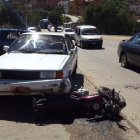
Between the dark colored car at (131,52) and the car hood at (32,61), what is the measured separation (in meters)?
4.19

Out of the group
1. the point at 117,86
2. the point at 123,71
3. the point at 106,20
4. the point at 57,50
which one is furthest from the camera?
the point at 106,20

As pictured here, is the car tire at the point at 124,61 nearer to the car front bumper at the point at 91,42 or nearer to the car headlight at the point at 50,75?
the car headlight at the point at 50,75

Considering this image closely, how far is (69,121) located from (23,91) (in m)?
1.05

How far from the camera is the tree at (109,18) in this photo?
192ft

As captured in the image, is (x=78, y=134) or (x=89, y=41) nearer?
(x=78, y=134)

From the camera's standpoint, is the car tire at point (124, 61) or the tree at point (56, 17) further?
the tree at point (56, 17)

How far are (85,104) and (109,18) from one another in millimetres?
54721

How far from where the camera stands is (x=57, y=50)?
7422 mm

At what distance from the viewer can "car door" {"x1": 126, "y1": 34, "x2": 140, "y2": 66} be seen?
1048 cm

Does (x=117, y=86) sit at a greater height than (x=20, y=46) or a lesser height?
lesser

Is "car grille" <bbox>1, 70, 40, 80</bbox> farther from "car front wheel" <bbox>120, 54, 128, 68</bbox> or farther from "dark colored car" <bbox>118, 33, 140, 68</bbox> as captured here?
"car front wheel" <bbox>120, 54, 128, 68</bbox>

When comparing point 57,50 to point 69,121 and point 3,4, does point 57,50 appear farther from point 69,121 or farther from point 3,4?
point 3,4

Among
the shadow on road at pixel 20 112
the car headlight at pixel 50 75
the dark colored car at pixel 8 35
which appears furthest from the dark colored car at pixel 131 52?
the car headlight at pixel 50 75

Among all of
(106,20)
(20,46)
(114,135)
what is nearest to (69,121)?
(114,135)
